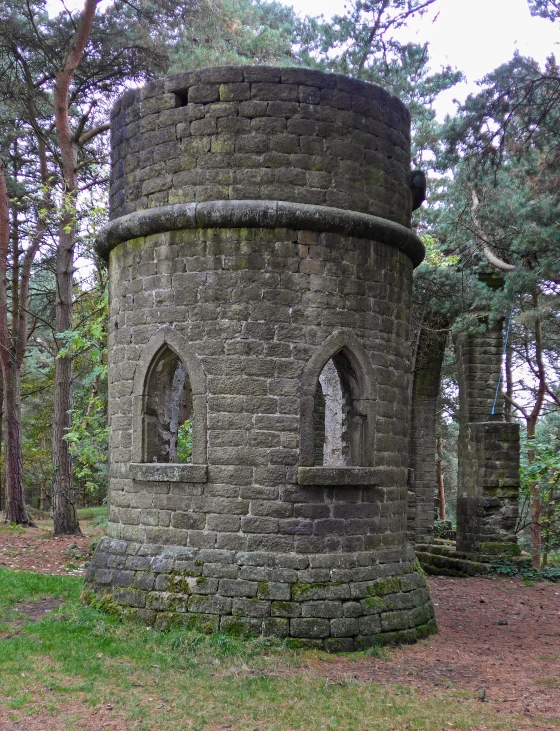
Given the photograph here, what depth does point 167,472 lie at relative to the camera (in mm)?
7574

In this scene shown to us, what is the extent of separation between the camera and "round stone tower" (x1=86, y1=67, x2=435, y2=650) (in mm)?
7281

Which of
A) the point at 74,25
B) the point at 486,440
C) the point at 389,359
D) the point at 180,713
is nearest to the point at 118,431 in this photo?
the point at 389,359

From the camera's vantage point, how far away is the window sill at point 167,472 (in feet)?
24.3

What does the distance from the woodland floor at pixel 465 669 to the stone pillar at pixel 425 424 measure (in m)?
6.90

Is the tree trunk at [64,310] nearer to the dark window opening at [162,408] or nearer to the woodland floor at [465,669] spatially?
the woodland floor at [465,669]

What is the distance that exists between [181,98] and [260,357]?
9.22 feet

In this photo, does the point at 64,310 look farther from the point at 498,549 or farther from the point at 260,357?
the point at 498,549

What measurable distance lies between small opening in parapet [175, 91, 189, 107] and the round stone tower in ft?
0.06

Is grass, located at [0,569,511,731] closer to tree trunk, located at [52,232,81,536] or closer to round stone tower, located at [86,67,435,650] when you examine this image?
round stone tower, located at [86,67,435,650]

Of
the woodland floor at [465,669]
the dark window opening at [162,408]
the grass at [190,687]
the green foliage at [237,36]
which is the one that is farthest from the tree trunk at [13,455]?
the grass at [190,687]

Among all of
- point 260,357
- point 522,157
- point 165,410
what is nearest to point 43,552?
point 165,410

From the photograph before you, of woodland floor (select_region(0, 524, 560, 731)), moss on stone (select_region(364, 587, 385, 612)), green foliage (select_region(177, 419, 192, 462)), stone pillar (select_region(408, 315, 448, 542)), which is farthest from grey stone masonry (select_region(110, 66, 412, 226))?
stone pillar (select_region(408, 315, 448, 542))

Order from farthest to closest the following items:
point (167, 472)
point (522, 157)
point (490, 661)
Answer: point (522, 157)
point (167, 472)
point (490, 661)

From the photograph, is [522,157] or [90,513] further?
[90,513]
